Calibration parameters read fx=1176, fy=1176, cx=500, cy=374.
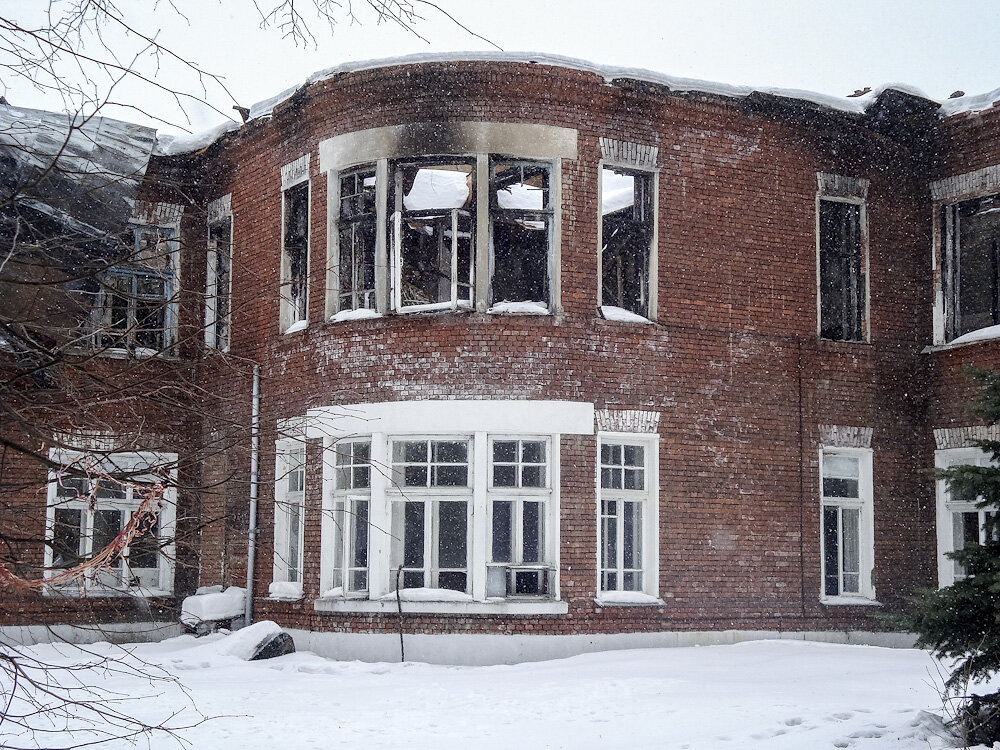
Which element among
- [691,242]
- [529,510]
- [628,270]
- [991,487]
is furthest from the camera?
[628,270]

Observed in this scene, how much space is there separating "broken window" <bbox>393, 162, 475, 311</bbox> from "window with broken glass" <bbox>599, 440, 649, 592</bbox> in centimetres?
267

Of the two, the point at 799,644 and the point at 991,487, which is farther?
the point at 799,644

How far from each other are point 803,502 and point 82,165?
33.9 feet

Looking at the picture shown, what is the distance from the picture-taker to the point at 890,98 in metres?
15.6

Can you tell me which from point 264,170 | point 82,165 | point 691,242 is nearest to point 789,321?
point 691,242

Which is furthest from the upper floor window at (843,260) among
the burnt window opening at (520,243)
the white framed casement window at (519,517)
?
the white framed casement window at (519,517)

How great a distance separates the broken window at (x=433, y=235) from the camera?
46.4 feet

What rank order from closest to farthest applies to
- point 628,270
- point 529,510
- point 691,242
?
point 529,510, point 691,242, point 628,270

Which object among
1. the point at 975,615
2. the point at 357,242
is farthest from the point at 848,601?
the point at 357,242

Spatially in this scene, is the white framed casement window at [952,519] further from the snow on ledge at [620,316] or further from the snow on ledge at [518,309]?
the snow on ledge at [518,309]

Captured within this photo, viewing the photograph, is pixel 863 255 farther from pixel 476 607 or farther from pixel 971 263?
pixel 476 607

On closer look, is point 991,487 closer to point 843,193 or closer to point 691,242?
point 691,242

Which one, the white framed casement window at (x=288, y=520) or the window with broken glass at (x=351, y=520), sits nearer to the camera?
the window with broken glass at (x=351, y=520)

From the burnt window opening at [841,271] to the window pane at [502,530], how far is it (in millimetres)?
5223
